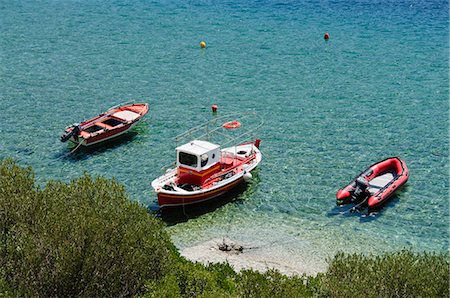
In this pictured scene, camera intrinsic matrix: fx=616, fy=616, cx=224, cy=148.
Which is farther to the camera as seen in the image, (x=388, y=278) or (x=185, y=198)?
(x=185, y=198)

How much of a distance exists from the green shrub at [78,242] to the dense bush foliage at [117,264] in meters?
0.03

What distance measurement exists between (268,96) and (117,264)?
29.5m

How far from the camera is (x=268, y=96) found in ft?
158

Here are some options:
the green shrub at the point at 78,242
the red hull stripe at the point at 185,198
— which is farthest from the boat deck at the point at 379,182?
the green shrub at the point at 78,242

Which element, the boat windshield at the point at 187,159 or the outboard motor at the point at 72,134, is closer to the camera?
the boat windshield at the point at 187,159

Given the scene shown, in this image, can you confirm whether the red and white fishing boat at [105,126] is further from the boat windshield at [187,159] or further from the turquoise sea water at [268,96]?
the boat windshield at [187,159]

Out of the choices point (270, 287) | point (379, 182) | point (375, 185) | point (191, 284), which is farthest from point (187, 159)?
point (270, 287)

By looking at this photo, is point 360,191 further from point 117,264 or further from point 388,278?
point 117,264

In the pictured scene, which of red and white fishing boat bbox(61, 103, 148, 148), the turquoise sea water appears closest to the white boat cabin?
the turquoise sea water

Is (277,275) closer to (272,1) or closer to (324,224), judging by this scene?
(324,224)

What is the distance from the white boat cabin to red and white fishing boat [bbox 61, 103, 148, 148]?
808cm

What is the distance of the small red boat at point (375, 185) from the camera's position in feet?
106

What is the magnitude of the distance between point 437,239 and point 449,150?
34.1ft

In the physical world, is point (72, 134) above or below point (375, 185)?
above
